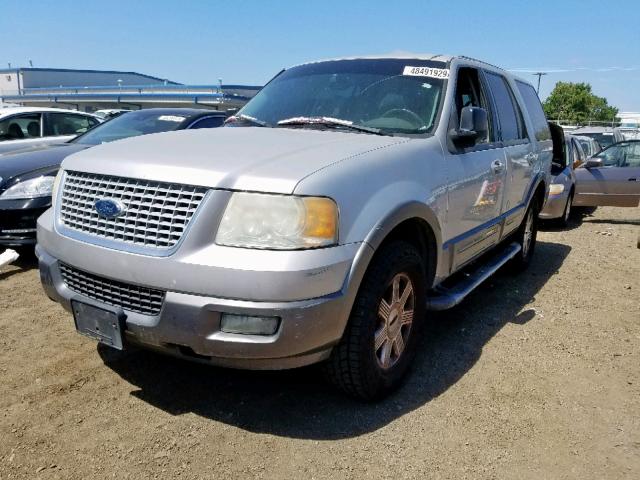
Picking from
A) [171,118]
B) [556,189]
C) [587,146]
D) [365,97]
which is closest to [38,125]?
[171,118]

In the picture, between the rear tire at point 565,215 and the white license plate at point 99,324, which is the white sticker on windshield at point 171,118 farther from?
the rear tire at point 565,215

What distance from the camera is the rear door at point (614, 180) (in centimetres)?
913

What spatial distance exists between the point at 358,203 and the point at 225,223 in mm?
620

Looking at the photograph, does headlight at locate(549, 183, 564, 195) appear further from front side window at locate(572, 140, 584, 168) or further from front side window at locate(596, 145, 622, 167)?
front side window at locate(596, 145, 622, 167)

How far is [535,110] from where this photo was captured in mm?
5758

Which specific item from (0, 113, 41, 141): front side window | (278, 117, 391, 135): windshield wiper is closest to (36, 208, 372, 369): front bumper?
(278, 117, 391, 135): windshield wiper

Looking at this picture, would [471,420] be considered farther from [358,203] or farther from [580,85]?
[580,85]

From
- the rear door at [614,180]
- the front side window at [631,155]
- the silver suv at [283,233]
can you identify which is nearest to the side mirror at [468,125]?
the silver suv at [283,233]

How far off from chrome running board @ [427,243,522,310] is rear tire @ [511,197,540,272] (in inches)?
28.5

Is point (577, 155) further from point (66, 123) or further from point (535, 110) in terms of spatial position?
point (66, 123)

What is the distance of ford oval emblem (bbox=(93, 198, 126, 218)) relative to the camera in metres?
2.47

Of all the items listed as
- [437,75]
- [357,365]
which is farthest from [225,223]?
[437,75]

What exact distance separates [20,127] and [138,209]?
23.7ft

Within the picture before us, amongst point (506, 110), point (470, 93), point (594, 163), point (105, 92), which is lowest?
point (594, 163)
